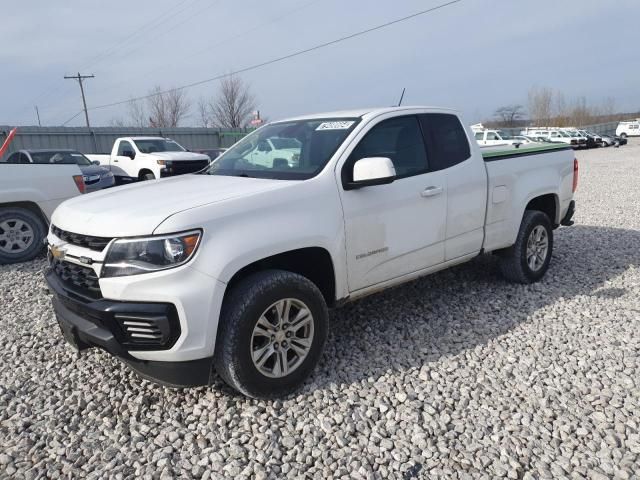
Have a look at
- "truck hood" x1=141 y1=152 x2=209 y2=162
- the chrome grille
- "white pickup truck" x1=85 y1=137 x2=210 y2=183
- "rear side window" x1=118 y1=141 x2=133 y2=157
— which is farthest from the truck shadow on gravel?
"rear side window" x1=118 y1=141 x2=133 y2=157

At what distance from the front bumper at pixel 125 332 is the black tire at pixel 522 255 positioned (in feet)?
11.2

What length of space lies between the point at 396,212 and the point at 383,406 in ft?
4.49

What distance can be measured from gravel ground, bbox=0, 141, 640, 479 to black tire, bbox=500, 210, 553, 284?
0.41 metres

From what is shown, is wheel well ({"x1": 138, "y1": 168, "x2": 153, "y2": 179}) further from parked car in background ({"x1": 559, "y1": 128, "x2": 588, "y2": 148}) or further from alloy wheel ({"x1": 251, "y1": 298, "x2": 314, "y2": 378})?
parked car in background ({"x1": 559, "y1": 128, "x2": 588, "y2": 148})

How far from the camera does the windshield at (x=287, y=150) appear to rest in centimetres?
340

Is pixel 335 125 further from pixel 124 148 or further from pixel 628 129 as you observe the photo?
pixel 628 129

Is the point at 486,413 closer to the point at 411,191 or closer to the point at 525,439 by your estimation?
the point at 525,439

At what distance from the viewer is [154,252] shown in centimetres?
255

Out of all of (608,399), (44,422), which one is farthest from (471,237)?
(44,422)

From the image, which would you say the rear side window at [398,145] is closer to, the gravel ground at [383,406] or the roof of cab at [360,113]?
the roof of cab at [360,113]

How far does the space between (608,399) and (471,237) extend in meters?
1.68

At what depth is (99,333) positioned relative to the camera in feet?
8.72

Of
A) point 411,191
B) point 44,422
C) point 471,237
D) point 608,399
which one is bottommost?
point 608,399

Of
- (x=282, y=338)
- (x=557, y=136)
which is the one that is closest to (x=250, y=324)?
(x=282, y=338)
